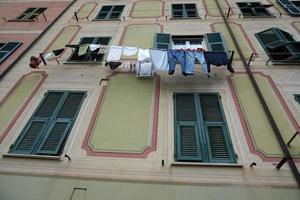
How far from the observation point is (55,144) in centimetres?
686

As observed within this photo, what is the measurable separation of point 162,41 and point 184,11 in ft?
10.4

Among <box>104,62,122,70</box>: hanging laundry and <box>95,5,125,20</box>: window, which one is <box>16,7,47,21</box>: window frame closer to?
A: <box>95,5,125,20</box>: window

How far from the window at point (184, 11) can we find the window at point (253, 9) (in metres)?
2.26

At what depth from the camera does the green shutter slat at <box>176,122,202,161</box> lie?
6.34 metres

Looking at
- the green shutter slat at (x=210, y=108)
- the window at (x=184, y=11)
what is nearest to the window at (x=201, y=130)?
the green shutter slat at (x=210, y=108)

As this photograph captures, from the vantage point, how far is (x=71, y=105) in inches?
314

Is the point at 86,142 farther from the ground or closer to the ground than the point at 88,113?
closer to the ground

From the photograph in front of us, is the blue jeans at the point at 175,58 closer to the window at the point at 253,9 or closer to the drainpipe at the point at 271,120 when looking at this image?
the drainpipe at the point at 271,120

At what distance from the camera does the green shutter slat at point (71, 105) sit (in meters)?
7.67

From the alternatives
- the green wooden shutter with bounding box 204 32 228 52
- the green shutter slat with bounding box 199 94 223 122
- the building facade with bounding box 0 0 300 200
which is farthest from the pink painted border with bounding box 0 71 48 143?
the green wooden shutter with bounding box 204 32 228 52

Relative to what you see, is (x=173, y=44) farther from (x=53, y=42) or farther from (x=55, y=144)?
(x=55, y=144)

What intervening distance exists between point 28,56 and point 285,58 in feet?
32.7

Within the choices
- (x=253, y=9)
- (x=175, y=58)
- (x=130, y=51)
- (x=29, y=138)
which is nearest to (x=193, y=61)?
(x=175, y=58)

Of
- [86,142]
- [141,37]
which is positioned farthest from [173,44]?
[86,142]
